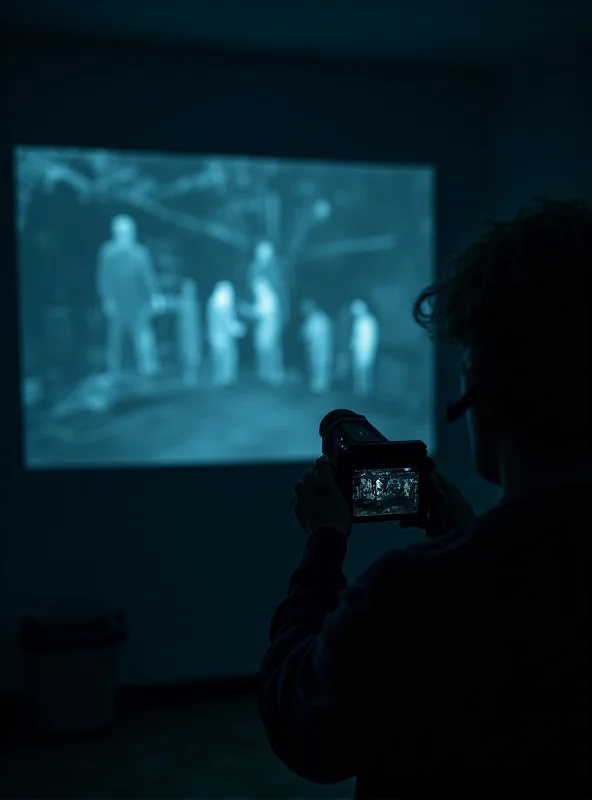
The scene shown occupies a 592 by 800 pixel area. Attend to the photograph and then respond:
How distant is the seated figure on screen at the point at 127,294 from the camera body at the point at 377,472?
239 centimetres

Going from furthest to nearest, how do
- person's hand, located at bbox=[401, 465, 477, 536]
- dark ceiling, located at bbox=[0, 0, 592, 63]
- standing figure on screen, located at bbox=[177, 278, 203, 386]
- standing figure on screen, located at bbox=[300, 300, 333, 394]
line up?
standing figure on screen, located at bbox=[300, 300, 333, 394] → standing figure on screen, located at bbox=[177, 278, 203, 386] → dark ceiling, located at bbox=[0, 0, 592, 63] → person's hand, located at bbox=[401, 465, 477, 536]

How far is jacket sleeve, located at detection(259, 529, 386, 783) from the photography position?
26.1 inches

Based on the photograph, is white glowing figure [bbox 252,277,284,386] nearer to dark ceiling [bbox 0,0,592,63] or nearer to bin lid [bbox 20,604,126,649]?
dark ceiling [bbox 0,0,592,63]

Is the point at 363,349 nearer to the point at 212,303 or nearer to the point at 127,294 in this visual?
the point at 212,303

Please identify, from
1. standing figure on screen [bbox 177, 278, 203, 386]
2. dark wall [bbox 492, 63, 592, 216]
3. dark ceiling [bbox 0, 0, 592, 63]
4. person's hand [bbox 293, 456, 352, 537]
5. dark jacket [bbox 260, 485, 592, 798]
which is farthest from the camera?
standing figure on screen [bbox 177, 278, 203, 386]

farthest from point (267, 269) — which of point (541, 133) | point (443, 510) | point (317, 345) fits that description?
point (443, 510)

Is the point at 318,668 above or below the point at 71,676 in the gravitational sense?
above

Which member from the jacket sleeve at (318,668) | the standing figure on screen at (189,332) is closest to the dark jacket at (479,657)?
the jacket sleeve at (318,668)

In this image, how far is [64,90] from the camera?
10.2 ft

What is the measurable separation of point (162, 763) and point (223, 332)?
1.76 m

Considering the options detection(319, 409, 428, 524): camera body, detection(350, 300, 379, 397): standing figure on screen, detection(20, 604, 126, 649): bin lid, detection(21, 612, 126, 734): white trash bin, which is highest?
detection(350, 300, 379, 397): standing figure on screen

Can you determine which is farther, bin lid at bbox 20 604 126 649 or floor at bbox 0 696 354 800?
bin lid at bbox 20 604 126 649

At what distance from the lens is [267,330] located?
3.38 meters

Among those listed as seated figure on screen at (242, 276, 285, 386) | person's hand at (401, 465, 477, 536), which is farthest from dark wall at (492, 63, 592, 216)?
person's hand at (401, 465, 477, 536)
